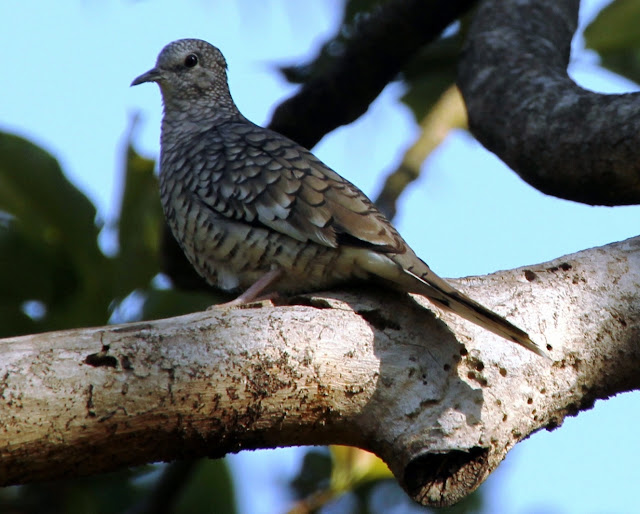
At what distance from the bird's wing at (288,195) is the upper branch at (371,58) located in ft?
1.55

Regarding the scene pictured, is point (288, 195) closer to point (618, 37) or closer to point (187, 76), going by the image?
point (187, 76)

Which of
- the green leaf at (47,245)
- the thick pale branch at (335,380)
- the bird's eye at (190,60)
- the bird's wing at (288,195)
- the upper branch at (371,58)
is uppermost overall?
the upper branch at (371,58)

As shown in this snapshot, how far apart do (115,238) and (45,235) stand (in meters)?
0.35

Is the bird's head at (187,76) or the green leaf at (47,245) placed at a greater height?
the bird's head at (187,76)

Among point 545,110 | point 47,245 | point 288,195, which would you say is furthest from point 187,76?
point 545,110

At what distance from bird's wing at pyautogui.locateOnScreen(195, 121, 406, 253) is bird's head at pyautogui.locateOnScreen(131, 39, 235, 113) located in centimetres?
73

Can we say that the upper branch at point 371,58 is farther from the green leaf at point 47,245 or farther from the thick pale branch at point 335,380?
the thick pale branch at point 335,380

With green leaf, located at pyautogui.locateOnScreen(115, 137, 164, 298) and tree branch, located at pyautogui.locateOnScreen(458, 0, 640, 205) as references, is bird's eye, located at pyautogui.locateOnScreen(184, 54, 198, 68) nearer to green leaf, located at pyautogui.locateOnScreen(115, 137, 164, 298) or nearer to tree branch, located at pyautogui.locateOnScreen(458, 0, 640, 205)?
green leaf, located at pyautogui.locateOnScreen(115, 137, 164, 298)

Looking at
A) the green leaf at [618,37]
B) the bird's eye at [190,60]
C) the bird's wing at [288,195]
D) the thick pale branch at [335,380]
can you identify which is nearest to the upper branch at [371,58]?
the bird's wing at [288,195]

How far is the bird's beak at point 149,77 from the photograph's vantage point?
5.15 meters

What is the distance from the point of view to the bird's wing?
3.83 meters

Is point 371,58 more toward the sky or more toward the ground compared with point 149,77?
more toward the sky

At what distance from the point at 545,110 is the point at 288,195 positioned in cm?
126

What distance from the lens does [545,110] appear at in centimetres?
434
